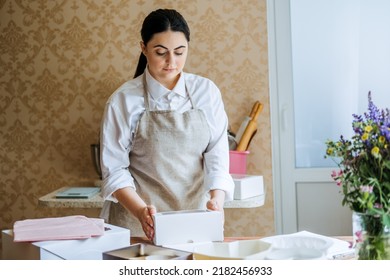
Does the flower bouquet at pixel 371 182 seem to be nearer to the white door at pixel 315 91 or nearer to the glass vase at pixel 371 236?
the glass vase at pixel 371 236

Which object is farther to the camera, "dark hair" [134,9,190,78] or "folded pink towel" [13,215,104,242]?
"dark hair" [134,9,190,78]

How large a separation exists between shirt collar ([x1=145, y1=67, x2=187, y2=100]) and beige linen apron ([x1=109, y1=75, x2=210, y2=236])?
0.09 feet

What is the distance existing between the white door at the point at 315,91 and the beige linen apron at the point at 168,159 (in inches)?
53.1

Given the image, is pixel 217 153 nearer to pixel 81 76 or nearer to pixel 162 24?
pixel 162 24

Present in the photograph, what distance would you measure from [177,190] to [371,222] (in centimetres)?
92

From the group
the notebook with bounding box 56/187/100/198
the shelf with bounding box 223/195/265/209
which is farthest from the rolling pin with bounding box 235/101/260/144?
the notebook with bounding box 56/187/100/198

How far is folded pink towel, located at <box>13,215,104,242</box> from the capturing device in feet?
4.34

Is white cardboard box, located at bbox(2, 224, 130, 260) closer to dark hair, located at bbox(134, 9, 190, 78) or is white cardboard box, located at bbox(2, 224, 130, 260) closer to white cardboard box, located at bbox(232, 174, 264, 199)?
dark hair, located at bbox(134, 9, 190, 78)

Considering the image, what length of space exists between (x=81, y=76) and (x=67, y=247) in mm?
2137

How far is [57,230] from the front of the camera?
135 cm

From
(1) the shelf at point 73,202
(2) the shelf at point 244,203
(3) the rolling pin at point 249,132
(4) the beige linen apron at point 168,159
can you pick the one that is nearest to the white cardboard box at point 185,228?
(4) the beige linen apron at point 168,159

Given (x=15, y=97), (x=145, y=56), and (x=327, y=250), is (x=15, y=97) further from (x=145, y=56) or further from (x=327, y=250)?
(x=327, y=250)

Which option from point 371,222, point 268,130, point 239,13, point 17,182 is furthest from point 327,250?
point 17,182

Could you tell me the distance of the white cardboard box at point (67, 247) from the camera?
127 cm
